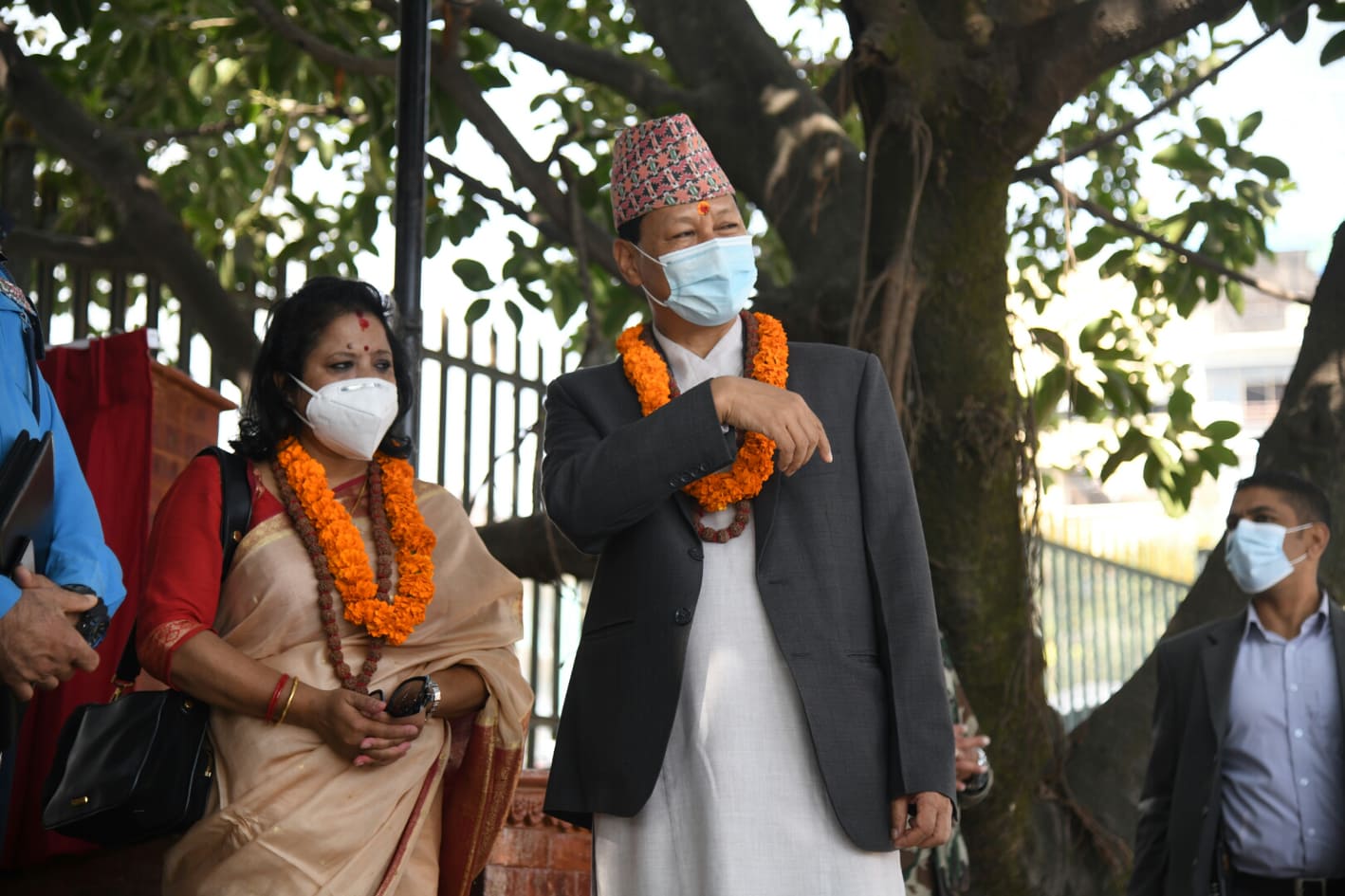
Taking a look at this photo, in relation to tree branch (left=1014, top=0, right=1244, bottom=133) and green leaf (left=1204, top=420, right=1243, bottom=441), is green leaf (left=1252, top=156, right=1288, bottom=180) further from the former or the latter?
tree branch (left=1014, top=0, right=1244, bottom=133)

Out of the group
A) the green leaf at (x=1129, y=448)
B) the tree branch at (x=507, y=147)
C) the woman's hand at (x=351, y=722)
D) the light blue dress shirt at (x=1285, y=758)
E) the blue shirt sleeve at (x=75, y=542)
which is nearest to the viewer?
the blue shirt sleeve at (x=75, y=542)

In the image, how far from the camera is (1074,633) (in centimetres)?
1401

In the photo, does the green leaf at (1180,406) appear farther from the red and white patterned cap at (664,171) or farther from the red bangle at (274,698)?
the red bangle at (274,698)

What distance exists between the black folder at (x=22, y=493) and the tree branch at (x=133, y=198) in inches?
148

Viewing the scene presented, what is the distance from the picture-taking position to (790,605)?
2654mm

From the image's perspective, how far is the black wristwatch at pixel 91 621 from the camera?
280 centimetres

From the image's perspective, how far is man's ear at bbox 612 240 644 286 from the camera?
9.92ft

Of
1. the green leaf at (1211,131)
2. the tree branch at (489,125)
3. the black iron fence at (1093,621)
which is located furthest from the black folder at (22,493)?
the black iron fence at (1093,621)

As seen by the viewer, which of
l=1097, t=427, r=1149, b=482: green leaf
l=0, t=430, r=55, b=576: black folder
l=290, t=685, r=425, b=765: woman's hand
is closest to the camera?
l=0, t=430, r=55, b=576: black folder

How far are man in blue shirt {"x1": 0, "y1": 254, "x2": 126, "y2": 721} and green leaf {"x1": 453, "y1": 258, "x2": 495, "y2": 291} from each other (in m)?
3.47

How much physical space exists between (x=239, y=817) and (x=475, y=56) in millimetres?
4076

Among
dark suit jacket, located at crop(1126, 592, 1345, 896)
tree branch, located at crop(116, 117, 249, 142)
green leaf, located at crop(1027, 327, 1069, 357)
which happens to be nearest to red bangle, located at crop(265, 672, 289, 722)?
dark suit jacket, located at crop(1126, 592, 1345, 896)

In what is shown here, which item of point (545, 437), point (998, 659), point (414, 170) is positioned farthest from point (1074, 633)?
point (545, 437)

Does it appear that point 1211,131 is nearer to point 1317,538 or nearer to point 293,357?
point 1317,538
